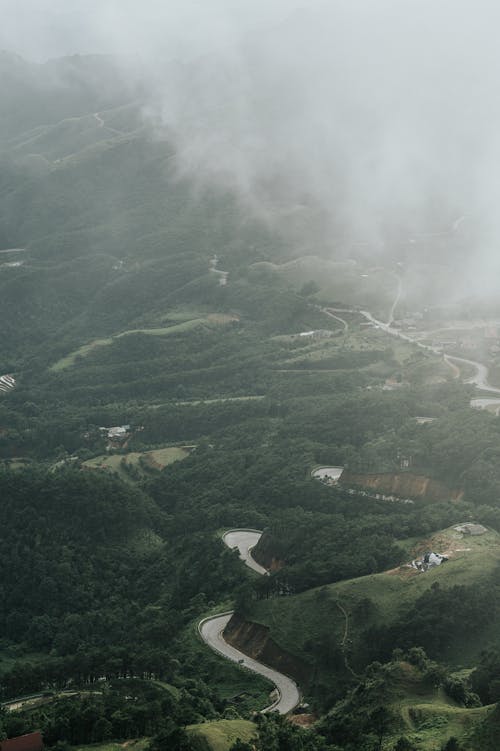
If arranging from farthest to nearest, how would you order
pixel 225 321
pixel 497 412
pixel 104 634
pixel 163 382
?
pixel 225 321, pixel 163 382, pixel 497 412, pixel 104 634

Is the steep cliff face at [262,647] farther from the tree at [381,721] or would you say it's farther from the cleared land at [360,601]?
the tree at [381,721]

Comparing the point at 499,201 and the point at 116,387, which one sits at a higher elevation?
the point at 499,201

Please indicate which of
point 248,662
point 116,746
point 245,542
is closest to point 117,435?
point 245,542

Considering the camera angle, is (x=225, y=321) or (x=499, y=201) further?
(x=499, y=201)

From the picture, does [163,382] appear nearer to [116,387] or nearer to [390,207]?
[116,387]

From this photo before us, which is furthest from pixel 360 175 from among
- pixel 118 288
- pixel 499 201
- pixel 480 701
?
pixel 480 701

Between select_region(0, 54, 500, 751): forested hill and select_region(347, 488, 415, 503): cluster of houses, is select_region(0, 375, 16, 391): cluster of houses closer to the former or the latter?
select_region(0, 54, 500, 751): forested hill

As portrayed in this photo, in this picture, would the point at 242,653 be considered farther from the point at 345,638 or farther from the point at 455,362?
the point at 455,362

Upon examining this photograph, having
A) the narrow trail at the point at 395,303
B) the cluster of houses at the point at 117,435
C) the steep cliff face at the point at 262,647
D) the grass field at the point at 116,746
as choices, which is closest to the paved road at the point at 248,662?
the steep cliff face at the point at 262,647
